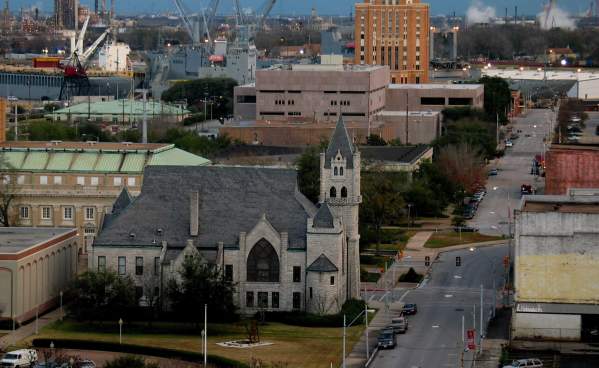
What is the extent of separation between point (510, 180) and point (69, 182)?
4483 centimetres

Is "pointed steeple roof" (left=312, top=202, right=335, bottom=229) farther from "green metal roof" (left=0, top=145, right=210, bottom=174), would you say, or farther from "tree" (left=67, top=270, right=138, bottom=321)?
"green metal roof" (left=0, top=145, right=210, bottom=174)

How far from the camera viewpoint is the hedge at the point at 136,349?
66688 mm

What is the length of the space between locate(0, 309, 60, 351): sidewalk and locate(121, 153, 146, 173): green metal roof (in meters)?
17.3

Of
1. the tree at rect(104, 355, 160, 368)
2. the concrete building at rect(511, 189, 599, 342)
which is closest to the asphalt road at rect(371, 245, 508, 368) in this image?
the concrete building at rect(511, 189, 599, 342)

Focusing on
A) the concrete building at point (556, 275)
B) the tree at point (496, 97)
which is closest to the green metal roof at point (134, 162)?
the concrete building at point (556, 275)

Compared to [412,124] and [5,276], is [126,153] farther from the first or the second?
[412,124]

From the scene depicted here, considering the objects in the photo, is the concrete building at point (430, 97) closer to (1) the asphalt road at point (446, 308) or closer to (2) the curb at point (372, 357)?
(1) the asphalt road at point (446, 308)

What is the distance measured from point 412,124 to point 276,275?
7634cm

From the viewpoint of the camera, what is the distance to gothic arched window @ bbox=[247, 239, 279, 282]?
77.4 metres

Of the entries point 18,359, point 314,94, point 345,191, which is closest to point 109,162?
point 345,191

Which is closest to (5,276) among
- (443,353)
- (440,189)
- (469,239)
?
(443,353)

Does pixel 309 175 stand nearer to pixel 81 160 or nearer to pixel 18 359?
pixel 81 160

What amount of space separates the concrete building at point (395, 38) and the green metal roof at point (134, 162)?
96.0 m

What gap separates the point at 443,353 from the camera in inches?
2717
